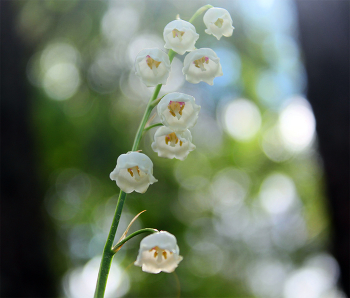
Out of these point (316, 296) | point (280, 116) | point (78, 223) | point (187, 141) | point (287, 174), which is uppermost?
point (280, 116)

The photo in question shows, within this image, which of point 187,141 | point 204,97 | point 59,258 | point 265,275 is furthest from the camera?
point 265,275

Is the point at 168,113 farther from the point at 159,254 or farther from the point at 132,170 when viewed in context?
the point at 159,254

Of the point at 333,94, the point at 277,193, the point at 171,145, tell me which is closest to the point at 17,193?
the point at 171,145

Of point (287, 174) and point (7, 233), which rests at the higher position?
point (287, 174)

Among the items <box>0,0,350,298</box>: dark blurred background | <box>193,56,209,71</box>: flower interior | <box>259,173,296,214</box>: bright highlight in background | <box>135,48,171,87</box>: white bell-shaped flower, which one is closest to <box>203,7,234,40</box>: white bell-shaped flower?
<box>193,56,209,71</box>: flower interior

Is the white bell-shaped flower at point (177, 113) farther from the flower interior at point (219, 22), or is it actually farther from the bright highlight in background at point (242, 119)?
the bright highlight in background at point (242, 119)

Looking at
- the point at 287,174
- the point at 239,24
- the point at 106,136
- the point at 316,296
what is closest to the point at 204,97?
the point at 239,24

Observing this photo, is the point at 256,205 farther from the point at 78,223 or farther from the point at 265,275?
the point at 78,223
